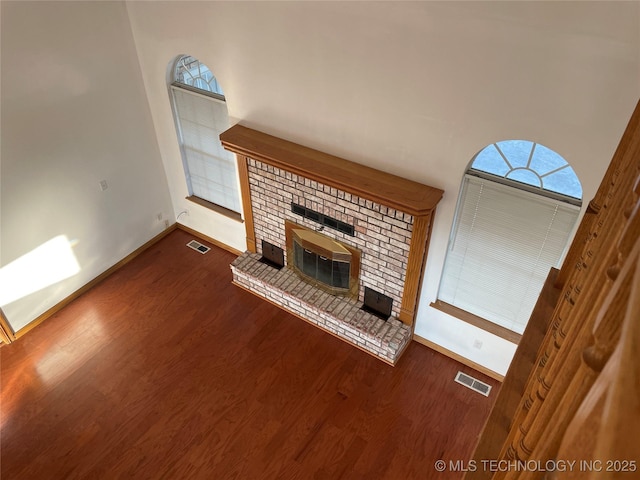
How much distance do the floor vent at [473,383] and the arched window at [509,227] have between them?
702 mm

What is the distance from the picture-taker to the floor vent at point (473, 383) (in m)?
5.02

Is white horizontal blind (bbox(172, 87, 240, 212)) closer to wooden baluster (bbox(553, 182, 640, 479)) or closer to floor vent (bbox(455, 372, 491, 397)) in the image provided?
floor vent (bbox(455, 372, 491, 397))

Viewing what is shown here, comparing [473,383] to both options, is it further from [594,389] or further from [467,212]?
[594,389]

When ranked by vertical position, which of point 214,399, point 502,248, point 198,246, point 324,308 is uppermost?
point 502,248

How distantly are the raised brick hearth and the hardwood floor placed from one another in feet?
0.45

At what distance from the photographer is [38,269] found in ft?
17.8

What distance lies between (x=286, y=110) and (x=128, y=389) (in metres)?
3.27

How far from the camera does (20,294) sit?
17.6 feet

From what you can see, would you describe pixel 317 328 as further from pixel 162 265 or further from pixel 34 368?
pixel 34 368

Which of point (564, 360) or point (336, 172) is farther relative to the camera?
point (336, 172)

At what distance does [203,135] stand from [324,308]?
2542 millimetres

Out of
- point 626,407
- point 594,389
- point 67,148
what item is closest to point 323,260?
point 67,148

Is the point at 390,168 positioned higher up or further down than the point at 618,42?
further down

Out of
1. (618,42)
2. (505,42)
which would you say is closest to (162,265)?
(505,42)
